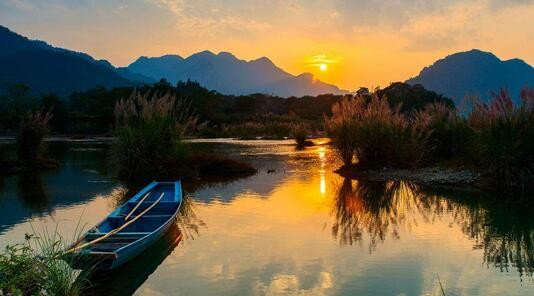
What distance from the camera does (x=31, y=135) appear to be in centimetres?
1881

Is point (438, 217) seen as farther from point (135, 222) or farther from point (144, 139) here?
point (144, 139)

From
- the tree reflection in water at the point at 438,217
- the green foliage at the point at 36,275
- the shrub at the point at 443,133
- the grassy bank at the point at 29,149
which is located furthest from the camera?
the grassy bank at the point at 29,149

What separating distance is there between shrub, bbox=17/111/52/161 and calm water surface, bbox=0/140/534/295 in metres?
4.43

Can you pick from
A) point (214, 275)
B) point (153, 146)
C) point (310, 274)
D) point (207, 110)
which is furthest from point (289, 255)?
point (207, 110)

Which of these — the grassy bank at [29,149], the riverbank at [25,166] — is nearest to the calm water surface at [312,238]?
the riverbank at [25,166]

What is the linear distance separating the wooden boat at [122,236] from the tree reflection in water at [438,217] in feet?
10.2

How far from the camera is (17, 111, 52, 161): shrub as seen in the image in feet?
61.5

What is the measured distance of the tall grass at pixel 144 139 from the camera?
14516 millimetres

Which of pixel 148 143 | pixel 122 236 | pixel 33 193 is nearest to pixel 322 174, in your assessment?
pixel 148 143

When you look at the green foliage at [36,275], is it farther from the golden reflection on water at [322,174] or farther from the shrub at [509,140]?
the shrub at [509,140]

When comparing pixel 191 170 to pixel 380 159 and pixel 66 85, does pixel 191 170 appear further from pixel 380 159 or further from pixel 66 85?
pixel 66 85

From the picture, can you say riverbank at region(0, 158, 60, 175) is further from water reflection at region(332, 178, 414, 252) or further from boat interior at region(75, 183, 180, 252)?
water reflection at region(332, 178, 414, 252)

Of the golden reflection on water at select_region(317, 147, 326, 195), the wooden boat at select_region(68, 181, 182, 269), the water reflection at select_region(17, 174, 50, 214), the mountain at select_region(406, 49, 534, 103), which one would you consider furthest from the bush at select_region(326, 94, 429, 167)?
the mountain at select_region(406, 49, 534, 103)

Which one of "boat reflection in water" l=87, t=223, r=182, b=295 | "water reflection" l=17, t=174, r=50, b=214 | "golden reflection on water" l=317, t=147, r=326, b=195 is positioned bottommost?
"boat reflection in water" l=87, t=223, r=182, b=295
